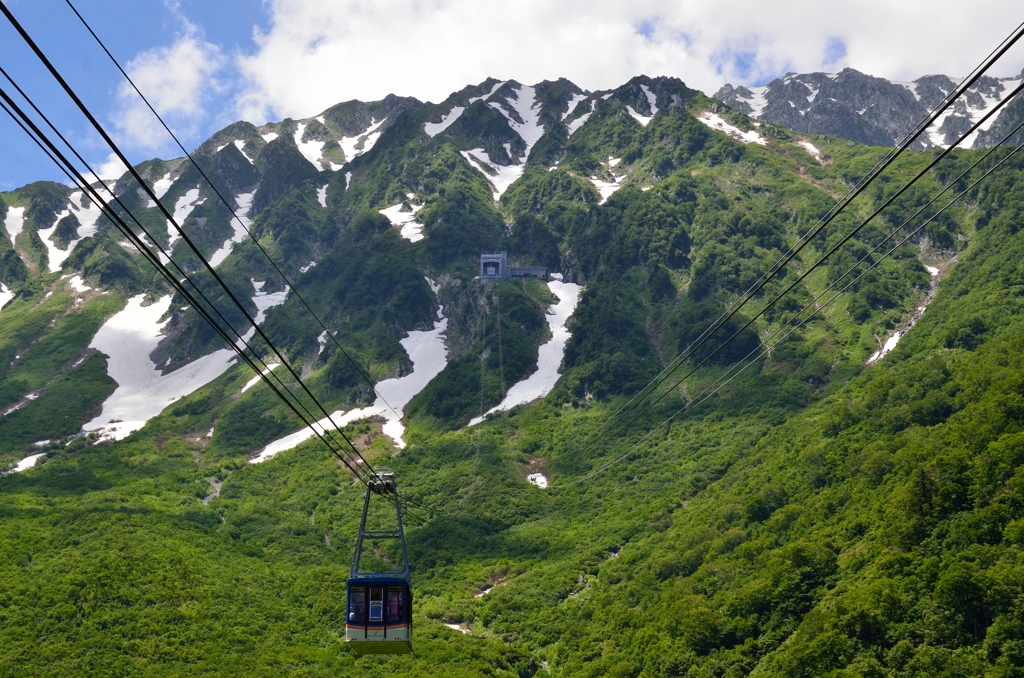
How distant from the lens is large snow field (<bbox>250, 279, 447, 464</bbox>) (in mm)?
165500

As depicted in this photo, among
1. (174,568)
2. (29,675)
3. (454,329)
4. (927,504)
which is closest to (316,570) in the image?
(174,568)

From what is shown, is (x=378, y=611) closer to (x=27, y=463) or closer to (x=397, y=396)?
(x=397, y=396)

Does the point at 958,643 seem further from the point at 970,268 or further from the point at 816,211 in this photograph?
the point at 816,211

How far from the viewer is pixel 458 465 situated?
5684 inches

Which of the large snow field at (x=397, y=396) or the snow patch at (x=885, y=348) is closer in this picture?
the snow patch at (x=885, y=348)

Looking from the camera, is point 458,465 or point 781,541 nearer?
point 781,541

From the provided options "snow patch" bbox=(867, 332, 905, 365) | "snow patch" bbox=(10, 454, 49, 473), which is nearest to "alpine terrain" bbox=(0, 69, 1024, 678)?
"snow patch" bbox=(10, 454, 49, 473)

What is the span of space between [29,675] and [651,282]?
141m

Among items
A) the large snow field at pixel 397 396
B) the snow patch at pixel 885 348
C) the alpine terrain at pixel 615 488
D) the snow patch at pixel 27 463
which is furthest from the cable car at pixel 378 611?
the snow patch at pixel 27 463

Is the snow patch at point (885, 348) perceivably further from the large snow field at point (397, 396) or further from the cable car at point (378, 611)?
the cable car at point (378, 611)

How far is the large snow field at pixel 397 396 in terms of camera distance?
543 ft

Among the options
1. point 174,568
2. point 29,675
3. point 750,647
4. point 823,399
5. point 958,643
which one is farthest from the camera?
point 823,399

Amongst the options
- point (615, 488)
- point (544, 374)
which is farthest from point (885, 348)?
point (544, 374)

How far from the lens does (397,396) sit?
17775cm
